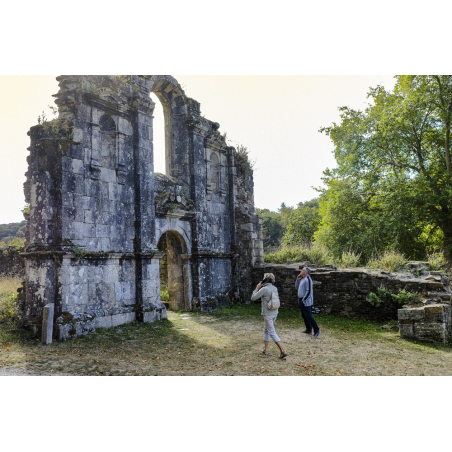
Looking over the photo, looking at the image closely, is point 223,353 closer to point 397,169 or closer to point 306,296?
point 306,296

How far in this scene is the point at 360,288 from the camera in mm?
9750

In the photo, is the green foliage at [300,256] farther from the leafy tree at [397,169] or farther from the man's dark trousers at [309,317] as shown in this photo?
the man's dark trousers at [309,317]

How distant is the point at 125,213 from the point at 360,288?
6.62 metres

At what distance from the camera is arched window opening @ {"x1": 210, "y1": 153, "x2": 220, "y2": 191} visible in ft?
41.5

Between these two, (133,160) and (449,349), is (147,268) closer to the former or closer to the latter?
(133,160)

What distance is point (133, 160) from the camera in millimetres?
9383

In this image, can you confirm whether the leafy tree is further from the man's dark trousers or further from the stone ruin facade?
the man's dark trousers

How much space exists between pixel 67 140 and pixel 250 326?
6234 mm

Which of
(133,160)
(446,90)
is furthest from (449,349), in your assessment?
(446,90)

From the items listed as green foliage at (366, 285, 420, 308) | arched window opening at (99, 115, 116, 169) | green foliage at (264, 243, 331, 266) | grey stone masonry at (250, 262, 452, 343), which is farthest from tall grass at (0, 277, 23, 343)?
green foliage at (264, 243, 331, 266)

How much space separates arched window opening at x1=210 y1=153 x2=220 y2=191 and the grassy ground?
5445 millimetres

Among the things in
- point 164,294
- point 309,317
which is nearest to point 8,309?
point 164,294

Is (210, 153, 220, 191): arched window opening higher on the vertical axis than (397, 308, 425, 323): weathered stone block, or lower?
higher

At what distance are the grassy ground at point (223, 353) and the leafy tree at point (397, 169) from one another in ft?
23.6
